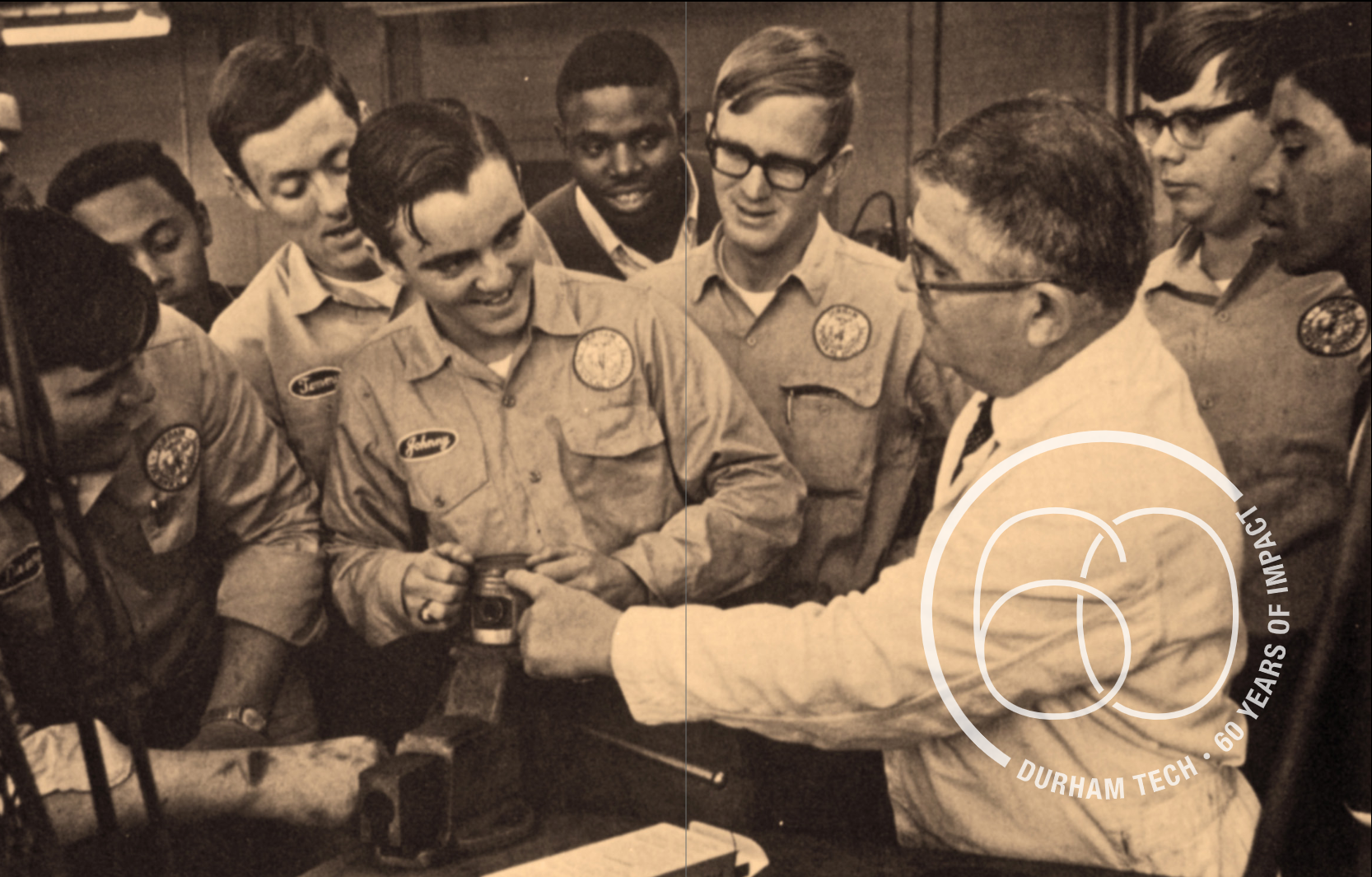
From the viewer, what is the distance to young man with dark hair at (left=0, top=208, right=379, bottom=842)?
1.42 m

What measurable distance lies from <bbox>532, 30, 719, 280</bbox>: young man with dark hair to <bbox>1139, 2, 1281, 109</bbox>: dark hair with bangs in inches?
27.0

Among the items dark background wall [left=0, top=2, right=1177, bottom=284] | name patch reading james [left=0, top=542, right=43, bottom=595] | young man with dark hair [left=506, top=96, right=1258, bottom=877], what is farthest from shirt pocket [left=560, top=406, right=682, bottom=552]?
name patch reading james [left=0, top=542, right=43, bottom=595]

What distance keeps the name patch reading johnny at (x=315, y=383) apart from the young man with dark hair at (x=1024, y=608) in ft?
1.29

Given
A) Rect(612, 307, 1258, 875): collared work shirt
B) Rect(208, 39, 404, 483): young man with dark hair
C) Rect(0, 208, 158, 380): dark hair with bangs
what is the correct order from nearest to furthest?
Rect(612, 307, 1258, 875): collared work shirt < Rect(0, 208, 158, 380): dark hair with bangs < Rect(208, 39, 404, 483): young man with dark hair

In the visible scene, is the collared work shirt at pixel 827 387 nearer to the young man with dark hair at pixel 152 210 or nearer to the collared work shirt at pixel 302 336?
the collared work shirt at pixel 302 336

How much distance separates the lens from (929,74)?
1.55 m

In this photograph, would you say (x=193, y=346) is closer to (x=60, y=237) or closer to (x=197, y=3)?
(x=60, y=237)

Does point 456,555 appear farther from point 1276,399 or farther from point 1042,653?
point 1276,399

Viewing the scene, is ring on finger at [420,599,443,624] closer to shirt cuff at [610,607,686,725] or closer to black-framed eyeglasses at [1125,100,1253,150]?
shirt cuff at [610,607,686,725]

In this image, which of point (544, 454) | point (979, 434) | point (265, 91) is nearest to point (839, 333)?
point (979, 434)

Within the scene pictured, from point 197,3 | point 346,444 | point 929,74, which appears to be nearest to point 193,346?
point 346,444

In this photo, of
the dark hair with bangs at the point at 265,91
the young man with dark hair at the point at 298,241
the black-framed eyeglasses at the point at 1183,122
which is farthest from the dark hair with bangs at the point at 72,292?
the black-framed eyeglasses at the point at 1183,122

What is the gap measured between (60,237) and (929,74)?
1.25 meters

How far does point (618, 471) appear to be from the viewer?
5.08ft
